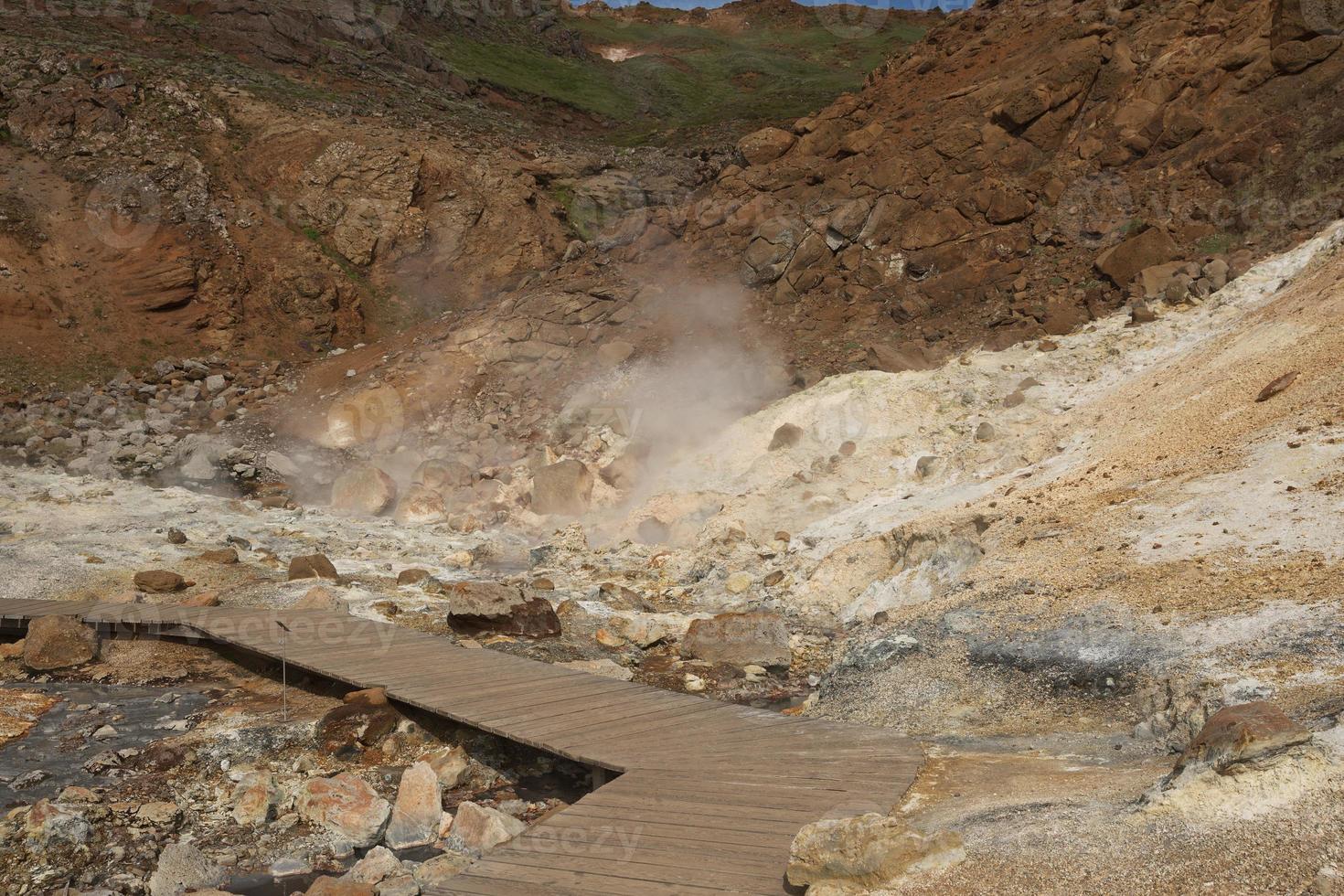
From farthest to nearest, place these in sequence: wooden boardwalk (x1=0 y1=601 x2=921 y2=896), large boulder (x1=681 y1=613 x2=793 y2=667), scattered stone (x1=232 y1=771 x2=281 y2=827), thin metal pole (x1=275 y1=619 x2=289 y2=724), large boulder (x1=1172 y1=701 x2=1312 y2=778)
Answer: large boulder (x1=681 y1=613 x2=793 y2=667), thin metal pole (x1=275 y1=619 x2=289 y2=724), scattered stone (x1=232 y1=771 x2=281 y2=827), wooden boardwalk (x1=0 y1=601 x2=921 y2=896), large boulder (x1=1172 y1=701 x2=1312 y2=778)

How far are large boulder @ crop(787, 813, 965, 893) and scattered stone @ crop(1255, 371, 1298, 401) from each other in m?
6.60

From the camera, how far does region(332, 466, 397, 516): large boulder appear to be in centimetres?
1480

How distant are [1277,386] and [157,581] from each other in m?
11.2

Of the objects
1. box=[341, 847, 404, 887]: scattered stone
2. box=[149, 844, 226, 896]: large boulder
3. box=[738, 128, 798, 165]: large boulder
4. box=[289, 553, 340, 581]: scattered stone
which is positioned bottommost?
box=[149, 844, 226, 896]: large boulder

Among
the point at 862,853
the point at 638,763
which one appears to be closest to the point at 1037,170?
the point at 638,763

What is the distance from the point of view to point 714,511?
12703 mm

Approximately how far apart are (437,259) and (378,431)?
24.7 feet

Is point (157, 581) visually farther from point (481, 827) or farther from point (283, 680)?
point (481, 827)

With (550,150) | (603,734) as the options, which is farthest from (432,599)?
(550,150)

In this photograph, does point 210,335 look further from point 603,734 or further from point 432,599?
point 603,734

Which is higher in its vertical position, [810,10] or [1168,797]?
[810,10]

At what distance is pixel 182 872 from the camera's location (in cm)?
545

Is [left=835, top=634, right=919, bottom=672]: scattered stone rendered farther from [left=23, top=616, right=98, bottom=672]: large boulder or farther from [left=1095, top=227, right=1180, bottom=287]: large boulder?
[left=1095, top=227, right=1180, bottom=287]: large boulder
